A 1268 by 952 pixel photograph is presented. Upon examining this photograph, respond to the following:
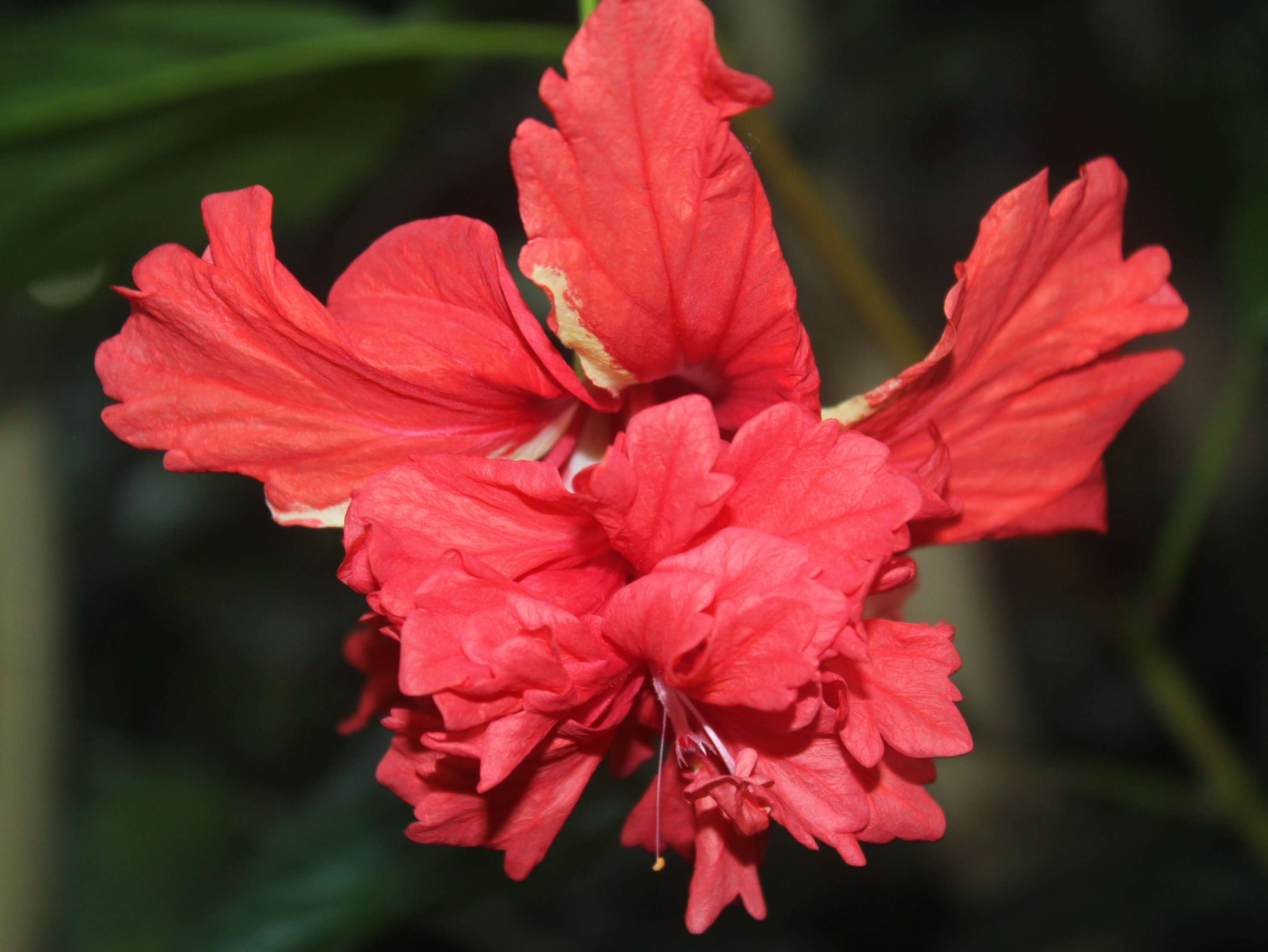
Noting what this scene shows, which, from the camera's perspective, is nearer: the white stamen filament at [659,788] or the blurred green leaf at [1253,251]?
the white stamen filament at [659,788]

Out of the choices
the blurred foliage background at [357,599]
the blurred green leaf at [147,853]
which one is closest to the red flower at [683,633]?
the blurred foliage background at [357,599]

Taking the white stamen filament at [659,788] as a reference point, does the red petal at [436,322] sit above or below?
above

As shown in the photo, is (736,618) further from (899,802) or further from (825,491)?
(899,802)

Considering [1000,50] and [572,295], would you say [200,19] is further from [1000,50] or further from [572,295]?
[1000,50]

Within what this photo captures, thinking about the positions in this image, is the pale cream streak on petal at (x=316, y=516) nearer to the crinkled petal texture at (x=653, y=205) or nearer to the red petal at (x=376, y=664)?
the red petal at (x=376, y=664)

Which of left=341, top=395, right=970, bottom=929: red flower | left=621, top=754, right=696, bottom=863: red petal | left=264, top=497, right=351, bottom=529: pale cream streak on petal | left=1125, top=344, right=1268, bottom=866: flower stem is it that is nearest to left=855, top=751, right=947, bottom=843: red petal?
left=341, top=395, right=970, bottom=929: red flower

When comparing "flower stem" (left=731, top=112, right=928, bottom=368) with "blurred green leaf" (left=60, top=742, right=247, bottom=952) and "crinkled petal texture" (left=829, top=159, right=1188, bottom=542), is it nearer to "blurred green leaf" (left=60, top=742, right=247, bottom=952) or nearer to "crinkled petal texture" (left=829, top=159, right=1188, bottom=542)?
"crinkled petal texture" (left=829, top=159, right=1188, bottom=542)

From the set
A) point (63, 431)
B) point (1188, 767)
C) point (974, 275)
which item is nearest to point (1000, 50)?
point (1188, 767)
